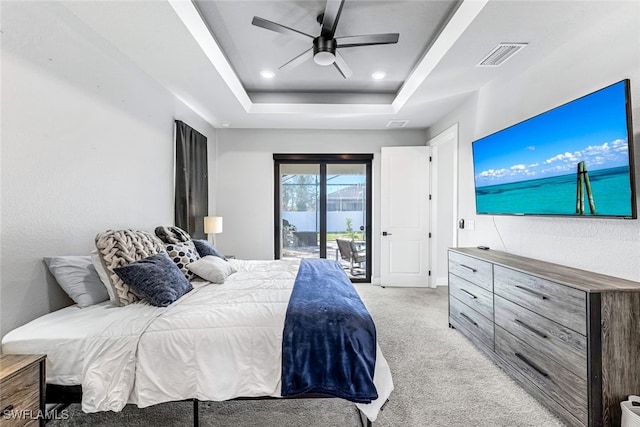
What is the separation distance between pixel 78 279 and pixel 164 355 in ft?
2.90

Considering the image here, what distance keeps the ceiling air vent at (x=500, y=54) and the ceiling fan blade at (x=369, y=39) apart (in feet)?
2.90

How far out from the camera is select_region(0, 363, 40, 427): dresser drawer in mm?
1272

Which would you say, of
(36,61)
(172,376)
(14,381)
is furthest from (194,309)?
(36,61)

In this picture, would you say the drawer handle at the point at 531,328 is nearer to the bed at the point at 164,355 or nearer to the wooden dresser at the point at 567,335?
the wooden dresser at the point at 567,335

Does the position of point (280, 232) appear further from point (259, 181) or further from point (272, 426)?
point (272, 426)

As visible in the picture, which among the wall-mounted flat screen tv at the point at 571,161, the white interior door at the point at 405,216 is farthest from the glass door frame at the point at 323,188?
the wall-mounted flat screen tv at the point at 571,161

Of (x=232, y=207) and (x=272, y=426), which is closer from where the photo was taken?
(x=272, y=426)

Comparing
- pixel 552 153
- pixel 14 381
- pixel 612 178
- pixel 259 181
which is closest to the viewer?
pixel 14 381

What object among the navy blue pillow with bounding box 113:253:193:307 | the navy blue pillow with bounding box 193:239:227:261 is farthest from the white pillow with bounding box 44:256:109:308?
the navy blue pillow with bounding box 193:239:227:261

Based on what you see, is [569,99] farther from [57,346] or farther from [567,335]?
[57,346]

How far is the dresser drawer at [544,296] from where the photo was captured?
165cm

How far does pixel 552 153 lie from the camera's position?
7.13ft

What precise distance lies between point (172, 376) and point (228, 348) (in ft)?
1.06

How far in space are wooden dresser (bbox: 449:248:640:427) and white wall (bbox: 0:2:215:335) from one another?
3.21 m
